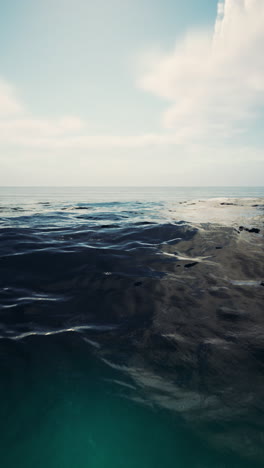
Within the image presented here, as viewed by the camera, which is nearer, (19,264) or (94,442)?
(94,442)

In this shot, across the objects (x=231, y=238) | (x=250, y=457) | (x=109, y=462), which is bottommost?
(x=109, y=462)

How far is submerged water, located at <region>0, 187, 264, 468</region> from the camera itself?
1766mm

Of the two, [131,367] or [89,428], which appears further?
[131,367]

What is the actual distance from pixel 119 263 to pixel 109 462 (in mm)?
4294

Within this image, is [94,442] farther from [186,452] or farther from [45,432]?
[186,452]

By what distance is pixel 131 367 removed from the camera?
2.48 m

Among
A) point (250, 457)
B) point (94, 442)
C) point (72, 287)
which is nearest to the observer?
point (250, 457)

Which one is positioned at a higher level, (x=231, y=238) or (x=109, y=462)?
(x=231, y=238)

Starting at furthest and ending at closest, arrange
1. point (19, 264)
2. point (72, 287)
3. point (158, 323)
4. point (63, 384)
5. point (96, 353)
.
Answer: point (19, 264) < point (72, 287) < point (158, 323) < point (96, 353) < point (63, 384)

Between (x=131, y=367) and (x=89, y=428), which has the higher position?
(x=131, y=367)

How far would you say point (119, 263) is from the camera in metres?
5.89

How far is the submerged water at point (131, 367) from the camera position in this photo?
177 cm

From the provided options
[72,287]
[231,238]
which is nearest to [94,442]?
[72,287]

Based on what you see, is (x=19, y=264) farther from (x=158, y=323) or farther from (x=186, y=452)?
(x=186, y=452)
